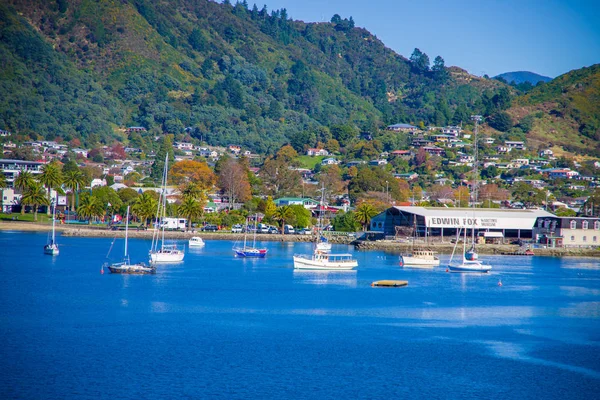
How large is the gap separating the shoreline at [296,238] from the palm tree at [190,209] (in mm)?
2630

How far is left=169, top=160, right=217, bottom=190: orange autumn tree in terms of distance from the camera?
422 ft

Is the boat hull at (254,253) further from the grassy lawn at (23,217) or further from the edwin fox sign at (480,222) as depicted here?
the grassy lawn at (23,217)

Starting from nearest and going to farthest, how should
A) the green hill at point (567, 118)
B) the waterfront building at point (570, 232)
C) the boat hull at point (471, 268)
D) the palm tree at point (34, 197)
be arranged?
the boat hull at point (471, 268), the waterfront building at point (570, 232), the palm tree at point (34, 197), the green hill at point (567, 118)

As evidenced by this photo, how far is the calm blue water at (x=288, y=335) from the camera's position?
3055 cm

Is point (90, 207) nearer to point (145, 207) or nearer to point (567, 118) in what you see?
point (145, 207)

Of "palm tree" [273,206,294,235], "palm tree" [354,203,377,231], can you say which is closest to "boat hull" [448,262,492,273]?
"palm tree" [354,203,377,231]

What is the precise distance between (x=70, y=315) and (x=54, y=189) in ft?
228

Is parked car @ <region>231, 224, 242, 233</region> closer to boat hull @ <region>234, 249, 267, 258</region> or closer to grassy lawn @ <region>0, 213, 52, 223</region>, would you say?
grassy lawn @ <region>0, 213, 52, 223</region>

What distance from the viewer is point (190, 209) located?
98.1 meters

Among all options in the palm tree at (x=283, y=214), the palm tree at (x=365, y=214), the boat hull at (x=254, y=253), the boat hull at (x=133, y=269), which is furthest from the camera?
the palm tree at (x=365, y=214)

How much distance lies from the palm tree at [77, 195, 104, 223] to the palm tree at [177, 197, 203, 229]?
33.6ft

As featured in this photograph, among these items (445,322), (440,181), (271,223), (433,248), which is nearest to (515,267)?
(433,248)

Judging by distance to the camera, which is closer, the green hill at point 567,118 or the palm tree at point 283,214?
the palm tree at point 283,214

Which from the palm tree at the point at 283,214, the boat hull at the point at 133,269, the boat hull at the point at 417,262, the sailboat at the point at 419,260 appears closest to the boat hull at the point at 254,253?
the sailboat at the point at 419,260
